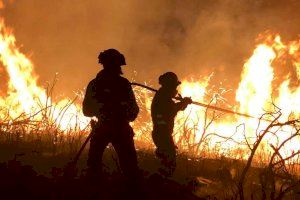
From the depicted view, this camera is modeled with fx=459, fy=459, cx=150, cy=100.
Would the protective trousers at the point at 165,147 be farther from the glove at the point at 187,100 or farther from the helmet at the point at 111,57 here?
the helmet at the point at 111,57

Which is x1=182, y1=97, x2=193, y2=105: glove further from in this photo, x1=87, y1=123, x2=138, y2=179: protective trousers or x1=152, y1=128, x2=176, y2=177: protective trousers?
x1=87, y1=123, x2=138, y2=179: protective trousers

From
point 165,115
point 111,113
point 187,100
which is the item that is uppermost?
point 187,100

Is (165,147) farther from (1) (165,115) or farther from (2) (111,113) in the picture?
Answer: (2) (111,113)

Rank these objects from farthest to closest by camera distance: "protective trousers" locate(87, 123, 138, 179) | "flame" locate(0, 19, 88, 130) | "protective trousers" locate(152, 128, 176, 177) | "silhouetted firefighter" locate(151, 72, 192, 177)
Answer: "flame" locate(0, 19, 88, 130) → "silhouetted firefighter" locate(151, 72, 192, 177) → "protective trousers" locate(152, 128, 176, 177) → "protective trousers" locate(87, 123, 138, 179)

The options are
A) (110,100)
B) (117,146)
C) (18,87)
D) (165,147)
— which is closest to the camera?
(117,146)

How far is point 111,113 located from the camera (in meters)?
6.72

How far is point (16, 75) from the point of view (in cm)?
1909

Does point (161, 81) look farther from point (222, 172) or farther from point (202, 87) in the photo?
point (202, 87)

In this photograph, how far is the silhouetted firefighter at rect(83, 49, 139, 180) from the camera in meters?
6.65

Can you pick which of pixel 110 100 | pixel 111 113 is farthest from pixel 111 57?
pixel 111 113

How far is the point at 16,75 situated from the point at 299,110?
11289mm

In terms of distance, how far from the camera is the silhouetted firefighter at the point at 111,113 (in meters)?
6.65

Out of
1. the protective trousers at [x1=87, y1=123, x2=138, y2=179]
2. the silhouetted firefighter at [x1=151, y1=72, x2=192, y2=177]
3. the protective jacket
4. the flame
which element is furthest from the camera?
the flame

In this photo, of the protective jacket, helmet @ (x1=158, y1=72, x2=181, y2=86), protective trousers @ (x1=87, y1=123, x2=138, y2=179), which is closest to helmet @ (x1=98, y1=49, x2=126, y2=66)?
the protective jacket
